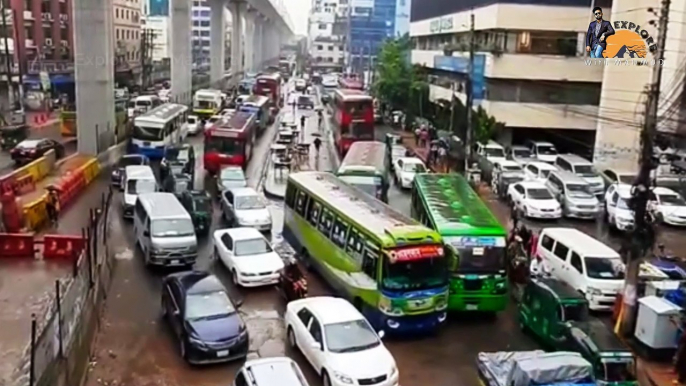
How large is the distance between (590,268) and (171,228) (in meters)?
10.5

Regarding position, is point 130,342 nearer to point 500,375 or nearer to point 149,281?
point 149,281

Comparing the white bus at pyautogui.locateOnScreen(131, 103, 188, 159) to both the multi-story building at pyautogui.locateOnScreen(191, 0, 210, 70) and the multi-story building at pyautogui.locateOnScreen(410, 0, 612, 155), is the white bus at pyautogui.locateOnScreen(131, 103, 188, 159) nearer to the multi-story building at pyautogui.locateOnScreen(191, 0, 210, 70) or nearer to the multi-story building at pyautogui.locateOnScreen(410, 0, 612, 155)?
the multi-story building at pyautogui.locateOnScreen(410, 0, 612, 155)

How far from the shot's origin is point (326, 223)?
Answer: 18250 mm

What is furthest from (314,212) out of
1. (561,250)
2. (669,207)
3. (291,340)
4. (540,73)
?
(540,73)

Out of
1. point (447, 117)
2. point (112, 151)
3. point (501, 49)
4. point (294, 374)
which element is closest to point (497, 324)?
point (294, 374)

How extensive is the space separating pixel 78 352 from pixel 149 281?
19.3 ft

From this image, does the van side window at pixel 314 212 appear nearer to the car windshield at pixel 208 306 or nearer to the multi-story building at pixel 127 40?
the car windshield at pixel 208 306

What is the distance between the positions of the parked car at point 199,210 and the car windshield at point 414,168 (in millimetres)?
11295

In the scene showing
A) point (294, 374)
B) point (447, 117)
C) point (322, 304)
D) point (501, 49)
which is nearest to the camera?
point (294, 374)

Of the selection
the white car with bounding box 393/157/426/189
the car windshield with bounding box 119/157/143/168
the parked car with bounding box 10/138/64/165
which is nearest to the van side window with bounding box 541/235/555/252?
the white car with bounding box 393/157/426/189

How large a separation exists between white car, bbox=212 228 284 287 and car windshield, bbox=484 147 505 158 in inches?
773

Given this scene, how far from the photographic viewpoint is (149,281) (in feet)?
60.9

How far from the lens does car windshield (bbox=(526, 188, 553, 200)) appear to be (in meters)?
27.0

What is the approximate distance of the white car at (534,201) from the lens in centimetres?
2645
